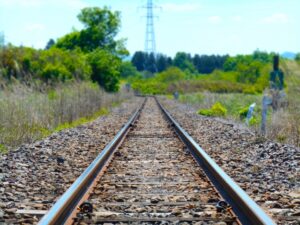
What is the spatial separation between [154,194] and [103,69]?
3285 cm

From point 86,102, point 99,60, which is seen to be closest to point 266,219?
point 86,102

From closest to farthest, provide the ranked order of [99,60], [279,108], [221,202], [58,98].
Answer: [221,202]
[279,108]
[58,98]
[99,60]

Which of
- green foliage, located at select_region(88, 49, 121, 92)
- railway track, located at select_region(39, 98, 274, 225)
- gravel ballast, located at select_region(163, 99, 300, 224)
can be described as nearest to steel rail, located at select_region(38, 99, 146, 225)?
railway track, located at select_region(39, 98, 274, 225)

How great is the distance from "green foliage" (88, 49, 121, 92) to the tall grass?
15.4m

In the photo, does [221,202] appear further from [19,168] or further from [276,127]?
[276,127]

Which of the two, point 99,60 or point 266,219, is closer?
point 266,219

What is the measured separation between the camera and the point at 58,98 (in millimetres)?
17531

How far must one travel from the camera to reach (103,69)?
3881 cm

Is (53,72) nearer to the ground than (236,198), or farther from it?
farther from it

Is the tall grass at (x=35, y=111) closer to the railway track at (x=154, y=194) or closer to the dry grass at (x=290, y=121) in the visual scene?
the railway track at (x=154, y=194)

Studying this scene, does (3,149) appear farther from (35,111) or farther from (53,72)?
(53,72)

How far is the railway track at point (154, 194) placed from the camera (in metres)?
5.10

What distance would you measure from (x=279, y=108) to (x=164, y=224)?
9981mm

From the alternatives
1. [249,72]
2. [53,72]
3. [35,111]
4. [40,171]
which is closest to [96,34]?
[53,72]
